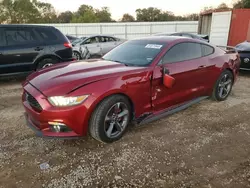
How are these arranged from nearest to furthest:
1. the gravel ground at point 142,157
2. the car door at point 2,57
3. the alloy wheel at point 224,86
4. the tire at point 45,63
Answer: the gravel ground at point 142,157 < the alloy wheel at point 224,86 < the car door at point 2,57 < the tire at point 45,63

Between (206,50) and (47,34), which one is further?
(47,34)

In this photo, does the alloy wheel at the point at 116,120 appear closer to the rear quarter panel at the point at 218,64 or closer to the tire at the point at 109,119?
the tire at the point at 109,119

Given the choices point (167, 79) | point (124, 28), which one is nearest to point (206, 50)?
point (167, 79)

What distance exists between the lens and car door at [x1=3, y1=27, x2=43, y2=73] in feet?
19.4

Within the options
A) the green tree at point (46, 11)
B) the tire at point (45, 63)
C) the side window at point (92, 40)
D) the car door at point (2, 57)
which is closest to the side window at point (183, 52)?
the tire at point (45, 63)

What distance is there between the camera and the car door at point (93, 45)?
10.8 m

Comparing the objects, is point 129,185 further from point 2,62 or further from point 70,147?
point 2,62

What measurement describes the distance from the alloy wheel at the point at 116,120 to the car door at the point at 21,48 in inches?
160

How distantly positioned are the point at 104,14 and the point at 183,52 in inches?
1770

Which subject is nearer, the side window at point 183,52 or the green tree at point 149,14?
the side window at point 183,52

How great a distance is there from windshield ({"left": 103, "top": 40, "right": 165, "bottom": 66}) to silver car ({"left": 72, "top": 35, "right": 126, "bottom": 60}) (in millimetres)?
6468

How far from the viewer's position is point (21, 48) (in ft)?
19.8

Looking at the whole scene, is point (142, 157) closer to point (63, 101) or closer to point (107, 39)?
point (63, 101)

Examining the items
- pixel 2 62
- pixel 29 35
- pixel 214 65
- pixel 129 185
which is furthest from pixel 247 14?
pixel 129 185
